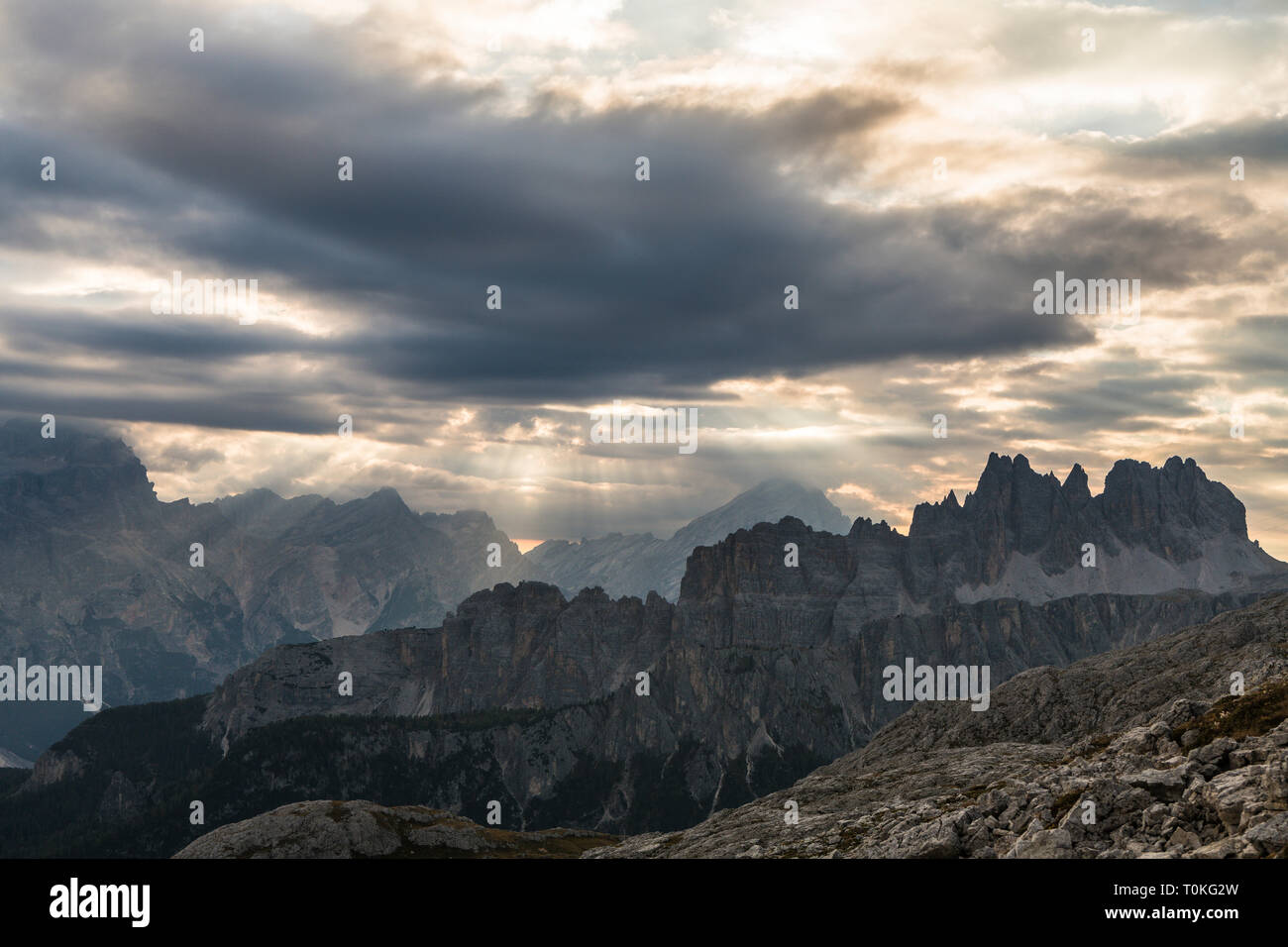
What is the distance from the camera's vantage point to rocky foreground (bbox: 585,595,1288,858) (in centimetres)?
5200

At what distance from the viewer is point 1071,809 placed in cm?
5703

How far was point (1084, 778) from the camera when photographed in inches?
2694

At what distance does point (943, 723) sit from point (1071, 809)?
14468cm

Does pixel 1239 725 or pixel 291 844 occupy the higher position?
pixel 1239 725

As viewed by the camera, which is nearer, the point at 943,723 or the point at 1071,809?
the point at 1071,809

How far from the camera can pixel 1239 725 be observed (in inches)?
2623

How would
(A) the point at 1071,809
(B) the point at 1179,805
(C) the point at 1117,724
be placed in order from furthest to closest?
(C) the point at 1117,724, (A) the point at 1071,809, (B) the point at 1179,805

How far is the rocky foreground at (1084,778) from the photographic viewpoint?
5200 centimetres
